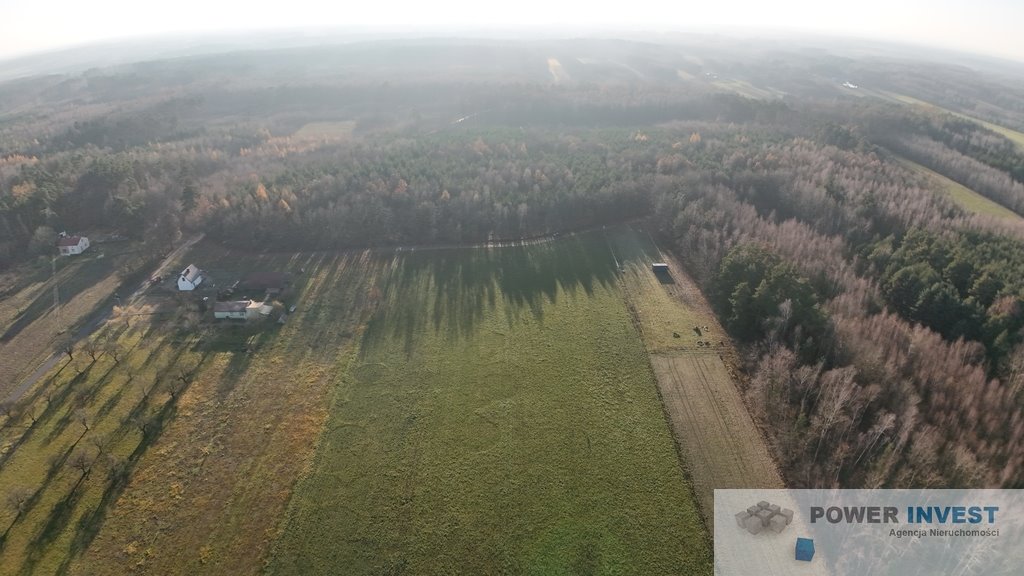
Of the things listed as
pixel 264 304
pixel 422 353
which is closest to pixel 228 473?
pixel 422 353

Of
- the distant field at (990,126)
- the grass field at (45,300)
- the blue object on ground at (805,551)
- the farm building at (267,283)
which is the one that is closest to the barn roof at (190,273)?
the farm building at (267,283)

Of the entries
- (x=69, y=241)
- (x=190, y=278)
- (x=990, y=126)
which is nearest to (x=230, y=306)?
(x=190, y=278)

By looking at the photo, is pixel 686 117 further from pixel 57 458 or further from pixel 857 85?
pixel 57 458

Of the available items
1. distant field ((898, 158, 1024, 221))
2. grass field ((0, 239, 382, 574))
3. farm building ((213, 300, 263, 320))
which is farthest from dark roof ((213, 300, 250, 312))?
distant field ((898, 158, 1024, 221))

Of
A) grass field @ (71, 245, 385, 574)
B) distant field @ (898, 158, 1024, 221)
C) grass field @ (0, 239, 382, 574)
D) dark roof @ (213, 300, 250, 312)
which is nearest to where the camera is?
grass field @ (71, 245, 385, 574)

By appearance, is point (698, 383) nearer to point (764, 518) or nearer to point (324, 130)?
point (764, 518)

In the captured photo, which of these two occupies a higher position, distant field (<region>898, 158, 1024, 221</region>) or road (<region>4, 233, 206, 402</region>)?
distant field (<region>898, 158, 1024, 221</region>)

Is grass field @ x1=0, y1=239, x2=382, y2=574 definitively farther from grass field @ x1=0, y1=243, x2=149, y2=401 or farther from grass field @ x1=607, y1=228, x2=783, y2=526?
grass field @ x1=607, y1=228, x2=783, y2=526
